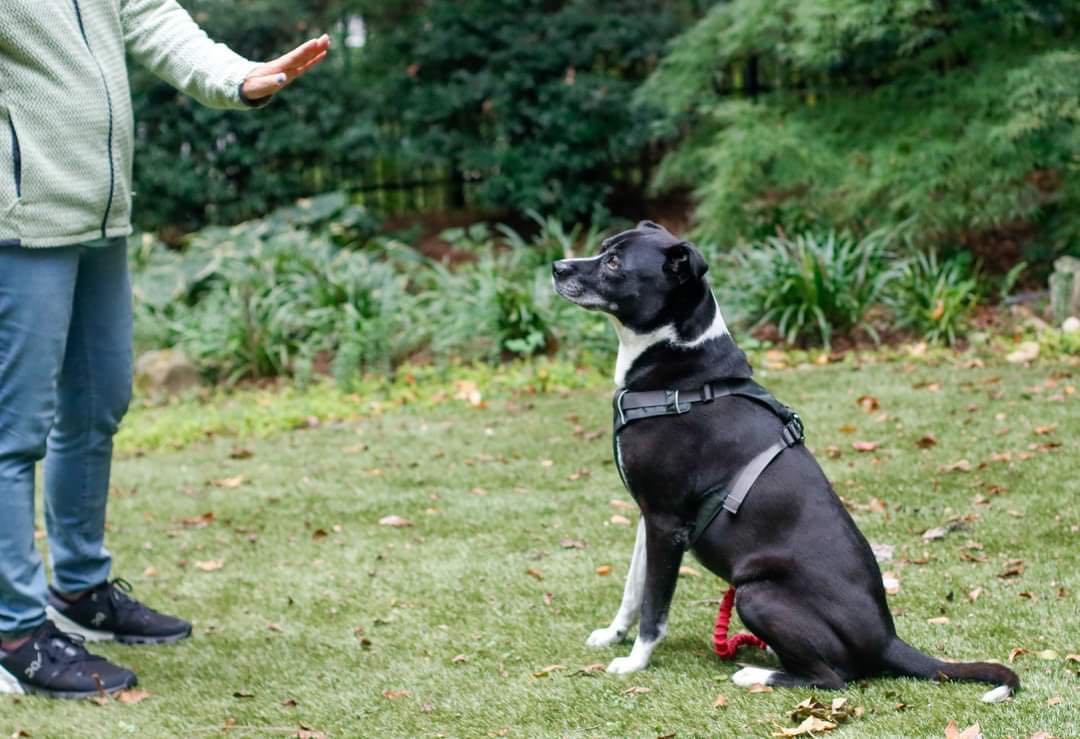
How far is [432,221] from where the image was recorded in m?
12.4

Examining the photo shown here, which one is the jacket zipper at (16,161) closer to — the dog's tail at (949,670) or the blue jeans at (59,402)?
the blue jeans at (59,402)

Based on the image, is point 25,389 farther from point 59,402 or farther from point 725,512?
point 725,512

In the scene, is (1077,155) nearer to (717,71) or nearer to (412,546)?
(717,71)

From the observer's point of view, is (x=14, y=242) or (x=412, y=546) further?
(x=412, y=546)

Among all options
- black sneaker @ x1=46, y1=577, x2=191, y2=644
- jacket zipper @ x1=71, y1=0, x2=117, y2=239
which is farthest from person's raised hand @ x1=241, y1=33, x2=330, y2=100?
black sneaker @ x1=46, y1=577, x2=191, y2=644

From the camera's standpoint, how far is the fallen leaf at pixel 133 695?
343cm

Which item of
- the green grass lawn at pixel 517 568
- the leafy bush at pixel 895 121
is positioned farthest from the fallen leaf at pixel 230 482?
the leafy bush at pixel 895 121

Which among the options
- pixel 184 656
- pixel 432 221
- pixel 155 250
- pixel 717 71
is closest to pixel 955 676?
pixel 184 656

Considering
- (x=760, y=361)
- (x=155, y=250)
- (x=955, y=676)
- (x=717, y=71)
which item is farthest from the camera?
(x=155, y=250)

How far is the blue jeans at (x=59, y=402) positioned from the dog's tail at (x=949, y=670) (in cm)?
229

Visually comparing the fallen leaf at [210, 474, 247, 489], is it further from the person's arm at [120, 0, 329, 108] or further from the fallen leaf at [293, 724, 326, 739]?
the fallen leaf at [293, 724, 326, 739]

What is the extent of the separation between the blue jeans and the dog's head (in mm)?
1351

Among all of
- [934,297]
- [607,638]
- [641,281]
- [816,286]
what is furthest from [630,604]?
[934,297]

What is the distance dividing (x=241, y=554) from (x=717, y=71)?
625cm
